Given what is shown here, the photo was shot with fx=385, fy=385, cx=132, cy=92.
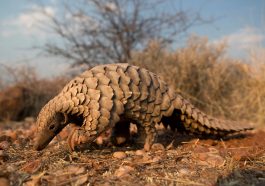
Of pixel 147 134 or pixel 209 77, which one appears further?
pixel 209 77

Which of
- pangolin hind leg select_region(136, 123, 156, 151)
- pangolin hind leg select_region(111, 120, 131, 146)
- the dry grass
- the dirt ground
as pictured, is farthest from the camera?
the dry grass

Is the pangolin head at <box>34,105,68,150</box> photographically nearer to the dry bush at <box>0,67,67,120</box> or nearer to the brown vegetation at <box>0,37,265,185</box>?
the brown vegetation at <box>0,37,265,185</box>

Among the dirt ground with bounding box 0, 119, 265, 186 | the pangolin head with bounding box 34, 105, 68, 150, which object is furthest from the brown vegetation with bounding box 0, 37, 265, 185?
the pangolin head with bounding box 34, 105, 68, 150

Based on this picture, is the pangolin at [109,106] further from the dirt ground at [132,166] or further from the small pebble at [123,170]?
the small pebble at [123,170]

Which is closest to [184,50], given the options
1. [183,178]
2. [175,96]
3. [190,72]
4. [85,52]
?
[190,72]

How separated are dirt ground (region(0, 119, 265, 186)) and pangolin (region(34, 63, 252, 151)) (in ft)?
0.61

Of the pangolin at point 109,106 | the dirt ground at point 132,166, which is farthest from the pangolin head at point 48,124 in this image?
the dirt ground at point 132,166

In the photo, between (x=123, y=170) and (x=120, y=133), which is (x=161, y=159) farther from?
(x=120, y=133)

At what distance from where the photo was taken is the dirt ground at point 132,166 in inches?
100.0

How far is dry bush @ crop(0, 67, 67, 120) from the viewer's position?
8.38m

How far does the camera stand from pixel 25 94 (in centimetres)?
884

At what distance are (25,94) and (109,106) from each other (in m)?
5.96

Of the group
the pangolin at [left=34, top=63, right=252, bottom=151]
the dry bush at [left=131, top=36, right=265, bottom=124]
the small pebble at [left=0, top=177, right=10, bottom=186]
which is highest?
the dry bush at [left=131, top=36, right=265, bottom=124]

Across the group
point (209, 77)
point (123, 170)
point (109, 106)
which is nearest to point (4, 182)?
point (123, 170)
